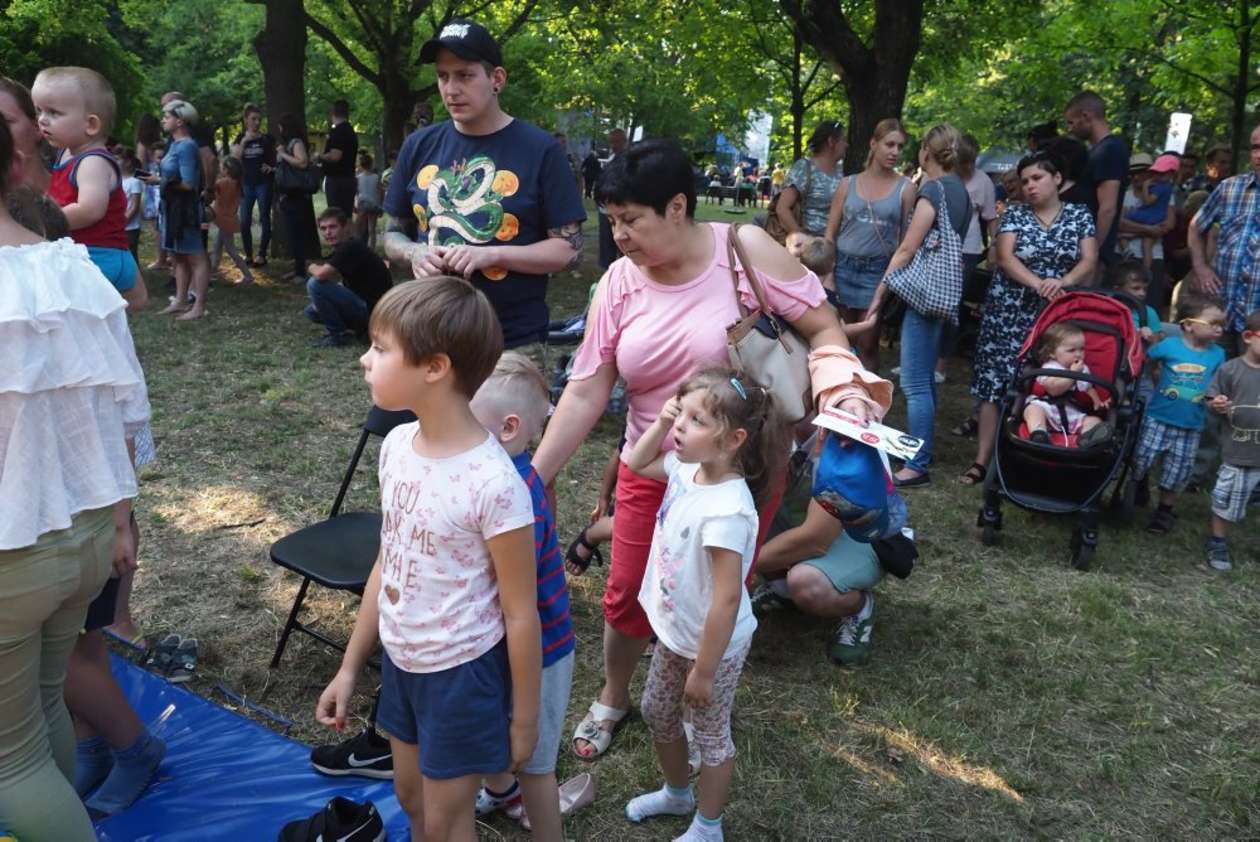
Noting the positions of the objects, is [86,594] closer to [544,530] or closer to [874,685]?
[544,530]

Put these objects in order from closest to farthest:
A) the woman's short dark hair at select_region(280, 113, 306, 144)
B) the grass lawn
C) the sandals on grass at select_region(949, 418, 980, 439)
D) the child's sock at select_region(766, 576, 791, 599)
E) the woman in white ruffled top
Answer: the woman in white ruffled top → the grass lawn → the child's sock at select_region(766, 576, 791, 599) → the sandals on grass at select_region(949, 418, 980, 439) → the woman's short dark hair at select_region(280, 113, 306, 144)

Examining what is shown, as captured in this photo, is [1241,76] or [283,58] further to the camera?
[283,58]

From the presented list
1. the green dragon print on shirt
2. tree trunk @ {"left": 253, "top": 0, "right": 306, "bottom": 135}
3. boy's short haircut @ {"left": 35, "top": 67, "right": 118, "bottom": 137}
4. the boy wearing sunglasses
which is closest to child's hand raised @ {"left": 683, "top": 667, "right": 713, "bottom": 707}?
the green dragon print on shirt

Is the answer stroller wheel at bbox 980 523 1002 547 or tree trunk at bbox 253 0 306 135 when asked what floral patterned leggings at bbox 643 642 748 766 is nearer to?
stroller wheel at bbox 980 523 1002 547

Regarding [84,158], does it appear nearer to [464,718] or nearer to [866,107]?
[464,718]

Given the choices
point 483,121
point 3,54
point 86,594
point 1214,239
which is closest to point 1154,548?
point 1214,239

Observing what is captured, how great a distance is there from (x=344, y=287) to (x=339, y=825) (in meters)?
6.23

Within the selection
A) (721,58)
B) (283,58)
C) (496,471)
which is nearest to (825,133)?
(496,471)

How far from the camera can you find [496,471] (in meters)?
1.72

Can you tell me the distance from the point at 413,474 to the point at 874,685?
2193mm

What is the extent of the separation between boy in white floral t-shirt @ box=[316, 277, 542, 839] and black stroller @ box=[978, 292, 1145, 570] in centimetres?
334

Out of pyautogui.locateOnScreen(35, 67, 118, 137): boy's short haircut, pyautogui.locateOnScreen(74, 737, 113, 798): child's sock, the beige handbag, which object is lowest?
pyautogui.locateOnScreen(74, 737, 113, 798): child's sock

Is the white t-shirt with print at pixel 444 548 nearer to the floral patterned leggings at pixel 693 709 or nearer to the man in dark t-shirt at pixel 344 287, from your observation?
the floral patterned leggings at pixel 693 709

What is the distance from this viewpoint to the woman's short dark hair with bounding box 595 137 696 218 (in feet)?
7.40
